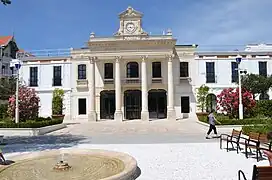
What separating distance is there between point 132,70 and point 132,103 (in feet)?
13.7

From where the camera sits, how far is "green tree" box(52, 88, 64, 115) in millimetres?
36906

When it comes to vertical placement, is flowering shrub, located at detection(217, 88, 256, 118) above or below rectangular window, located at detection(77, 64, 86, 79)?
below

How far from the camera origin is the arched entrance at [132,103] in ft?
120

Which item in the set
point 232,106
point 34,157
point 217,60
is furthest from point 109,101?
point 34,157

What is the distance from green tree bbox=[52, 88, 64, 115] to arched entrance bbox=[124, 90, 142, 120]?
8.15 metres

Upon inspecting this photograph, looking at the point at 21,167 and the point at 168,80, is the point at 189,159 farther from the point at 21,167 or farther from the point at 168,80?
the point at 168,80

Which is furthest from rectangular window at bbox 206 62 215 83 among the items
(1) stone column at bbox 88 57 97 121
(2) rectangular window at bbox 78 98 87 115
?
(2) rectangular window at bbox 78 98 87 115

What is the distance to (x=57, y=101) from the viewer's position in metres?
36.9

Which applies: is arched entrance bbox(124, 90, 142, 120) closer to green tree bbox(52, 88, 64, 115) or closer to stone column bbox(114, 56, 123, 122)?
stone column bbox(114, 56, 123, 122)

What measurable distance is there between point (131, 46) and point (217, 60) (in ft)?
36.1

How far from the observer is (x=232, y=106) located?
81.3 feet

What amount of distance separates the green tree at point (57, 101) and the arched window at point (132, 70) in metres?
8.86

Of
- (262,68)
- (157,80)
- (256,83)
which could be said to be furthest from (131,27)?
(262,68)

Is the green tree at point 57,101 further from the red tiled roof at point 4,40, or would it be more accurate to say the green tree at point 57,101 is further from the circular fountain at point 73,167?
the circular fountain at point 73,167
